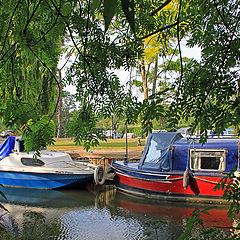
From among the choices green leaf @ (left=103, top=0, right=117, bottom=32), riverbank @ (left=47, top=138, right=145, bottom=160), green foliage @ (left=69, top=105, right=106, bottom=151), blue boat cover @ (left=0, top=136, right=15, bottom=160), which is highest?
green leaf @ (left=103, top=0, right=117, bottom=32)

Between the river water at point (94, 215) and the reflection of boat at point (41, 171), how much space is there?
417 mm

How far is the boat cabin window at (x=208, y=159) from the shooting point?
9516mm

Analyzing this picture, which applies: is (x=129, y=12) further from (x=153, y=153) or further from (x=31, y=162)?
(x=31, y=162)

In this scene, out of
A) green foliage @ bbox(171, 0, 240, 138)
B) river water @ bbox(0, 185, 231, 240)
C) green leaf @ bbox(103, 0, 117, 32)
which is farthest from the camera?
river water @ bbox(0, 185, 231, 240)

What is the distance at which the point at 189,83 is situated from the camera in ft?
8.52

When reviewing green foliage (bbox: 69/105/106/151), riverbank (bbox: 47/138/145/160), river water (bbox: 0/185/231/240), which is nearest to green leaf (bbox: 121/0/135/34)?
green foliage (bbox: 69/105/106/151)

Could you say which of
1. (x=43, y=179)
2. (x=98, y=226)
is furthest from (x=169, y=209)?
(x=43, y=179)

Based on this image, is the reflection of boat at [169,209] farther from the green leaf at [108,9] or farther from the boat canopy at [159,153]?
the green leaf at [108,9]

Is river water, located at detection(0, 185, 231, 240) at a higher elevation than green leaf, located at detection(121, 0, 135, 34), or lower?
lower

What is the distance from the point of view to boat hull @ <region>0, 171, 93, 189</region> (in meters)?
12.5

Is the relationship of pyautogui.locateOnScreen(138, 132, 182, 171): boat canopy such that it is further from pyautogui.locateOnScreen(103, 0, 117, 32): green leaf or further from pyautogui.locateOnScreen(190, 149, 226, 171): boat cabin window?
pyautogui.locateOnScreen(103, 0, 117, 32): green leaf

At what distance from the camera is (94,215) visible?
920 centimetres

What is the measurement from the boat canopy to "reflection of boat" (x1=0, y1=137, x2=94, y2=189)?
122 inches

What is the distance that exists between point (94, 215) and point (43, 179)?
4378 millimetres
